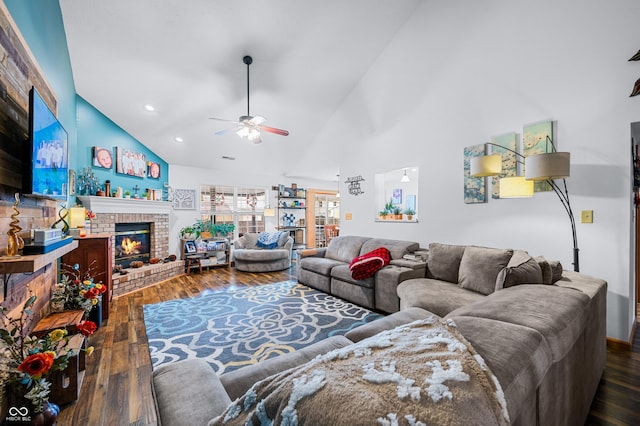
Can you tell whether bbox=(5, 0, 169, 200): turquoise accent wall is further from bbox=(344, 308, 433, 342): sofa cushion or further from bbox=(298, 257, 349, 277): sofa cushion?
bbox=(298, 257, 349, 277): sofa cushion

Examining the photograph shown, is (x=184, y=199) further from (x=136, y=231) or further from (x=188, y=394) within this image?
(x=188, y=394)

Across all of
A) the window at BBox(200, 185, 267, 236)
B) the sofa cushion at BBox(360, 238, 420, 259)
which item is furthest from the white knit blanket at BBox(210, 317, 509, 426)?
the window at BBox(200, 185, 267, 236)

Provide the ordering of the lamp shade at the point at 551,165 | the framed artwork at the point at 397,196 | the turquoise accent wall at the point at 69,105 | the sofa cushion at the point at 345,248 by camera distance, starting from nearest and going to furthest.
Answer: the turquoise accent wall at the point at 69,105
the lamp shade at the point at 551,165
the sofa cushion at the point at 345,248
the framed artwork at the point at 397,196

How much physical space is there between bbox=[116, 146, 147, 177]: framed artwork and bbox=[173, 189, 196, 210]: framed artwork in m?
0.92

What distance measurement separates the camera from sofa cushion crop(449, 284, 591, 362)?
0.98m

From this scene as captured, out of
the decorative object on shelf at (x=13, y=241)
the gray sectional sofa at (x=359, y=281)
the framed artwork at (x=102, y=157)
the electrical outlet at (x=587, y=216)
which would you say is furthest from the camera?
the framed artwork at (x=102, y=157)

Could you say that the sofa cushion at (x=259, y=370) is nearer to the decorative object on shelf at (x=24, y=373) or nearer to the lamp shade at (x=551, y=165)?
the decorative object on shelf at (x=24, y=373)

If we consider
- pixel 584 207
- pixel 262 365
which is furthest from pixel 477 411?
pixel 584 207

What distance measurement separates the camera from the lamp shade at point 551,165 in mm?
2318

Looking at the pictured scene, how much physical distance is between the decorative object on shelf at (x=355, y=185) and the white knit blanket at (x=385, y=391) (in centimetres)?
469

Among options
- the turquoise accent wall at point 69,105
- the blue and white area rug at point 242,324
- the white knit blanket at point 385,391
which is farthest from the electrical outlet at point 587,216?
the turquoise accent wall at point 69,105

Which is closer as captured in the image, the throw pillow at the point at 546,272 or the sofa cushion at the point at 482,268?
the throw pillow at the point at 546,272

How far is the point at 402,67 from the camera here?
4.10 m

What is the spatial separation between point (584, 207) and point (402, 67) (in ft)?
9.59
